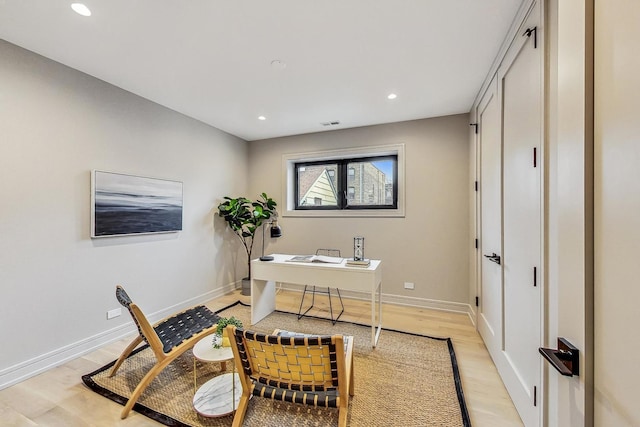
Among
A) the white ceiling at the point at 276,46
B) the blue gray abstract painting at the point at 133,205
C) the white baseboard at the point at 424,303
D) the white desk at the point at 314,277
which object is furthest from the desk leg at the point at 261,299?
the white ceiling at the point at 276,46

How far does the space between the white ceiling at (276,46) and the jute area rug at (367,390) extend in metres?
2.62

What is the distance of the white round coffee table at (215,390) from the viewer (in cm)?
168

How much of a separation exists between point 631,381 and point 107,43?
3.19 m

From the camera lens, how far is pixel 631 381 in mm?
537

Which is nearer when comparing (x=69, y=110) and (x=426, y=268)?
(x=69, y=110)

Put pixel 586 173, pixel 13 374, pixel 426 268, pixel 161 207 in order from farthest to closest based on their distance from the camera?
1. pixel 426 268
2. pixel 161 207
3. pixel 13 374
4. pixel 586 173

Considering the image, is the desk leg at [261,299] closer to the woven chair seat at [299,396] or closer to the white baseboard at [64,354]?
the white baseboard at [64,354]

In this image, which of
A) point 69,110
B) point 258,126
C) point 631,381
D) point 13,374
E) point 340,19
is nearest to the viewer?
point 631,381

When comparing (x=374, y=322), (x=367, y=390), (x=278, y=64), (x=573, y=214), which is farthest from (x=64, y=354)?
(x=573, y=214)

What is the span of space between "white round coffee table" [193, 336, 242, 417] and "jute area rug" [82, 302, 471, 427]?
0.06 metres

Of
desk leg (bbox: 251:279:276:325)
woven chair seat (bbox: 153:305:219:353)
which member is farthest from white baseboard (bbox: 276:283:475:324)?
woven chair seat (bbox: 153:305:219:353)

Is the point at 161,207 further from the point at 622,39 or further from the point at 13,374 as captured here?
the point at 622,39

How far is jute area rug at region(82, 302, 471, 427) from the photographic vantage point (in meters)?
1.69

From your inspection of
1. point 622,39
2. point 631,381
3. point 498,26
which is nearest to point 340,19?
point 498,26
